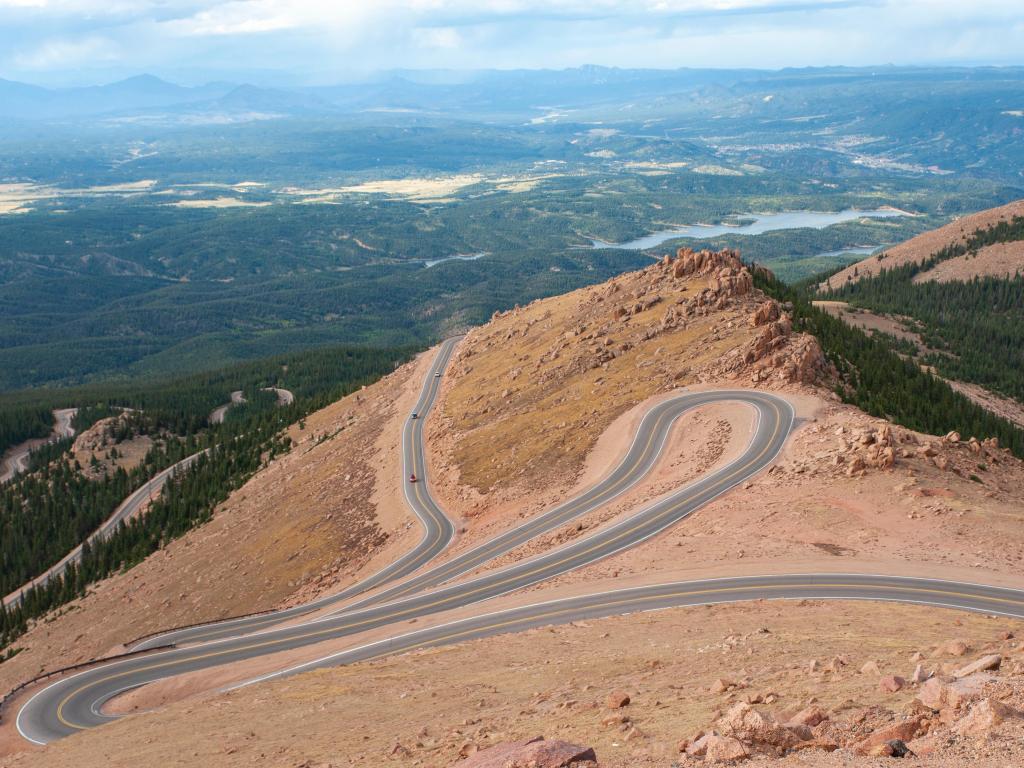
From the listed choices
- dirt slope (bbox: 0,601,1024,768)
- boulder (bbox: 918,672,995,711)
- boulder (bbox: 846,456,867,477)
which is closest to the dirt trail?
dirt slope (bbox: 0,601,1024,768)

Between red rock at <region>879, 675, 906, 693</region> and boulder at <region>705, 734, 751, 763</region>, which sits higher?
boulder at <region>705, 734, 751, 763</region>

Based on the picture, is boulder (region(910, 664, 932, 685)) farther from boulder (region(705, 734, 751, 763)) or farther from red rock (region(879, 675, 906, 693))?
boulder (region(705, 734, 751, 763))

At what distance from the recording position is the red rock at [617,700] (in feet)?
103

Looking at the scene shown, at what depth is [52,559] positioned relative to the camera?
427 feet

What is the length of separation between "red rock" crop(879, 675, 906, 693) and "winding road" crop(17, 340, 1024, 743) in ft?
73.4

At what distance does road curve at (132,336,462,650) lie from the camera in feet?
231

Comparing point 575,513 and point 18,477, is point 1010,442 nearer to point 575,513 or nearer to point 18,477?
point 575,513

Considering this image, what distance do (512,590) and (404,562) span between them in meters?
19.6

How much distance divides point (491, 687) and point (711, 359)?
6343 cm

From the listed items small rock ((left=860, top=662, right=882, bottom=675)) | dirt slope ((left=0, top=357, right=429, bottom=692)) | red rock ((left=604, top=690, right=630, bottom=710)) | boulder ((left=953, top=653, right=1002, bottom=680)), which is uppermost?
boulder ((left=953, top=653, right=1002, bottom=680))

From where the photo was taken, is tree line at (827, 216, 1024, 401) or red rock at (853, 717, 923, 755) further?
tree line at (827, 216, 1024, 401)

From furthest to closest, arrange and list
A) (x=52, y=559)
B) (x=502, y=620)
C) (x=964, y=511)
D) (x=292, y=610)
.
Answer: (x=52, y=559)
(x=292, y=610)
(x=964, y=511)
(x=502, y=620)

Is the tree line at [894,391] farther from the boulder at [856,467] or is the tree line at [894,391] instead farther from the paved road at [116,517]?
the paved road at [116,517]

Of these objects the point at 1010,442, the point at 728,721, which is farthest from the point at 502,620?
the point at 1010,442
